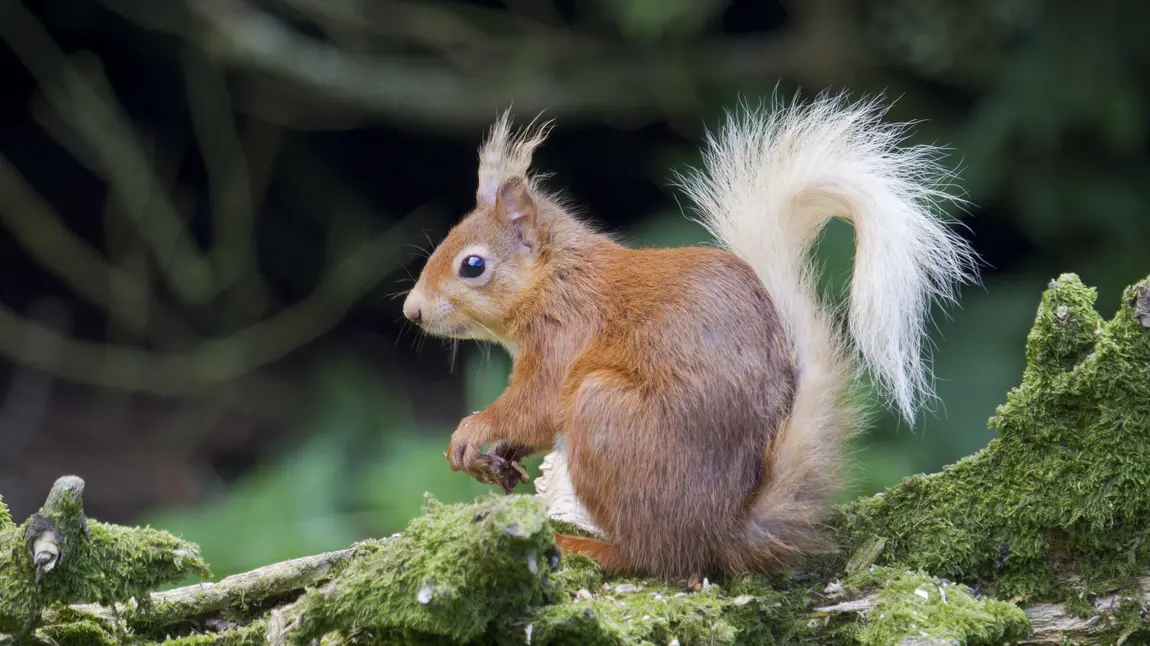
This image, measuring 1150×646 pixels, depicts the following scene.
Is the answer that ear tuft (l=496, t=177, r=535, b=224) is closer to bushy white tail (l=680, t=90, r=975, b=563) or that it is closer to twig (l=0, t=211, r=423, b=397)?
bushy white tail (l=680, t=90, r=975, b=563)

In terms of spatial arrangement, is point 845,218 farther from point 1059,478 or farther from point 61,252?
point 61,252

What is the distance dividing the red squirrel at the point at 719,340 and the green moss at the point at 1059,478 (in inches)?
6.5

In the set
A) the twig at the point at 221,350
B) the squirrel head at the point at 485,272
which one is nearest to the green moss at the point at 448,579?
the squirrel head at the point at 485,272

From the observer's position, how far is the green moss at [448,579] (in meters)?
1.39

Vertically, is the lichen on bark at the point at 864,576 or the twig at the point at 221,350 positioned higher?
the twig at the point at 221,350

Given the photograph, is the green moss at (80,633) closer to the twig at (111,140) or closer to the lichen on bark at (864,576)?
the lichen on bark at (864,576)

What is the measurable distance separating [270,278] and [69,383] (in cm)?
91

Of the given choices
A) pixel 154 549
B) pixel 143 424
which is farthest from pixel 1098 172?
pixel 143 424

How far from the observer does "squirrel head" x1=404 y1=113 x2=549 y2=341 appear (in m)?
2.20

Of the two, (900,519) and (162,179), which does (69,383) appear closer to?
(162,179)

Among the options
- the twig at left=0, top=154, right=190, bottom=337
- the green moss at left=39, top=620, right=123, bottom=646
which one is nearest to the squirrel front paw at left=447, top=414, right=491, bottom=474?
the green moss at left=39, top=620, right=123, bottom=646

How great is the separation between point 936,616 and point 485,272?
1.01 metres

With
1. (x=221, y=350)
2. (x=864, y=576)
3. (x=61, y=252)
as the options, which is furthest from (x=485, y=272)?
(x=61, y=252)

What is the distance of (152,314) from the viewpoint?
179 inches
